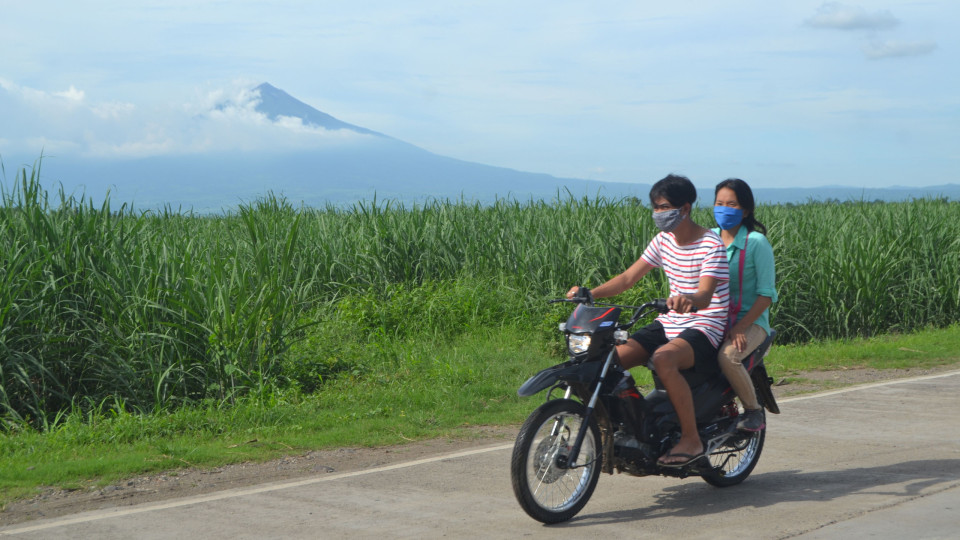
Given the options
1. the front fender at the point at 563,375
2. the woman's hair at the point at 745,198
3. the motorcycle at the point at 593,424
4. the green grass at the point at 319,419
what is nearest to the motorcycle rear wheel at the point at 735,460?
the motorcycle at the point at 593,424

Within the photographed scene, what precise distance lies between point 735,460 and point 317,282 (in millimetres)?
8455

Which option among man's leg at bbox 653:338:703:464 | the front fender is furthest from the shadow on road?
the front fender

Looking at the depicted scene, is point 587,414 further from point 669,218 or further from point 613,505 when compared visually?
point 669,218

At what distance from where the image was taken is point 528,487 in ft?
17.1

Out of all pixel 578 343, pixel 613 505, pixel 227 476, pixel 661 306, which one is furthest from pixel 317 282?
pixel 661 306

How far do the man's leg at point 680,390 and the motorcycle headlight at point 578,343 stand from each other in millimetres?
419

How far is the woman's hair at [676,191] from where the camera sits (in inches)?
223

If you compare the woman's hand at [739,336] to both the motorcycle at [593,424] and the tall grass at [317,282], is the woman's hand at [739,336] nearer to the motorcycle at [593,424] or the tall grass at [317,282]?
the motorcycle at [593,424]

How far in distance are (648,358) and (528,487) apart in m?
1.08

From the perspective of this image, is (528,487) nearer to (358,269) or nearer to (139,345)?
(139,345)

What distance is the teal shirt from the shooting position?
594cm

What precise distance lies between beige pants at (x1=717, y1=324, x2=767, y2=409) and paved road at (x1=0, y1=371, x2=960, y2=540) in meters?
0.61

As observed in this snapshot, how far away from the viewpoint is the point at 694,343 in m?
5.72

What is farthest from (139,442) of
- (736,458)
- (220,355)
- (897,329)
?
(897,329)
